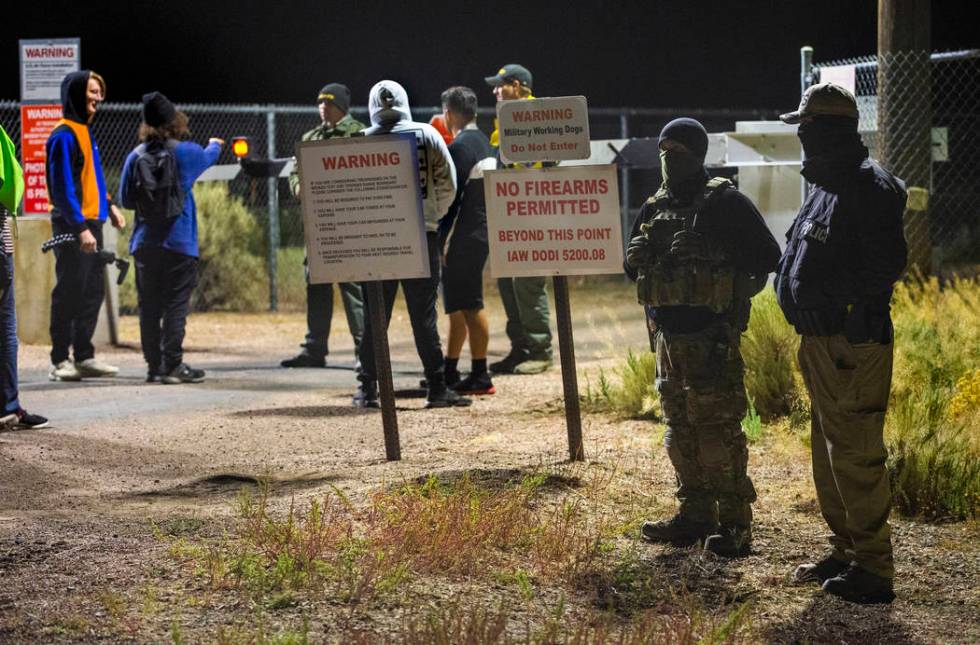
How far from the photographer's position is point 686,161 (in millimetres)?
5914

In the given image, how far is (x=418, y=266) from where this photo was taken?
25.7ft

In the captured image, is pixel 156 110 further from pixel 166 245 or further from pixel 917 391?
pixel 917 391

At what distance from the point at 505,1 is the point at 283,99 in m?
5.03

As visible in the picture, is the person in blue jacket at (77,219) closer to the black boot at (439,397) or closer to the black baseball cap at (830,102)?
the black boot at (439,397)

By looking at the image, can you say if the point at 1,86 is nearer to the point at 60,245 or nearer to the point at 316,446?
the point at 60,245

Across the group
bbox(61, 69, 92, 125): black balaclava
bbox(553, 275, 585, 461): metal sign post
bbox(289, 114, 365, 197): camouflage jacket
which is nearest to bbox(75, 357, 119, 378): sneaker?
bbox(61, 69, 92, 125): black balaclava

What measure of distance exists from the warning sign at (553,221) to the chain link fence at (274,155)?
23.3ft

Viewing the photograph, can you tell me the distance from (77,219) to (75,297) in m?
0.69

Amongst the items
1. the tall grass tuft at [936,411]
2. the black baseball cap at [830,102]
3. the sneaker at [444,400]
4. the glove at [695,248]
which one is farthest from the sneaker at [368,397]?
the black baseball cap at [830,102]

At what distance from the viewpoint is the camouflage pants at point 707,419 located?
586 centimetres

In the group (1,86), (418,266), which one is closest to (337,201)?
(418,266)

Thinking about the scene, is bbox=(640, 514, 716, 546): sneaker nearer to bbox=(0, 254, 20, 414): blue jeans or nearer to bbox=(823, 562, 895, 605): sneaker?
bbox=(823, 562, 895, 605): sneaker

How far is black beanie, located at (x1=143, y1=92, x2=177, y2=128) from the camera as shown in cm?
→ 1079

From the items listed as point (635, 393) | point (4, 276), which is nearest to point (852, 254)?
point (635, 393)
